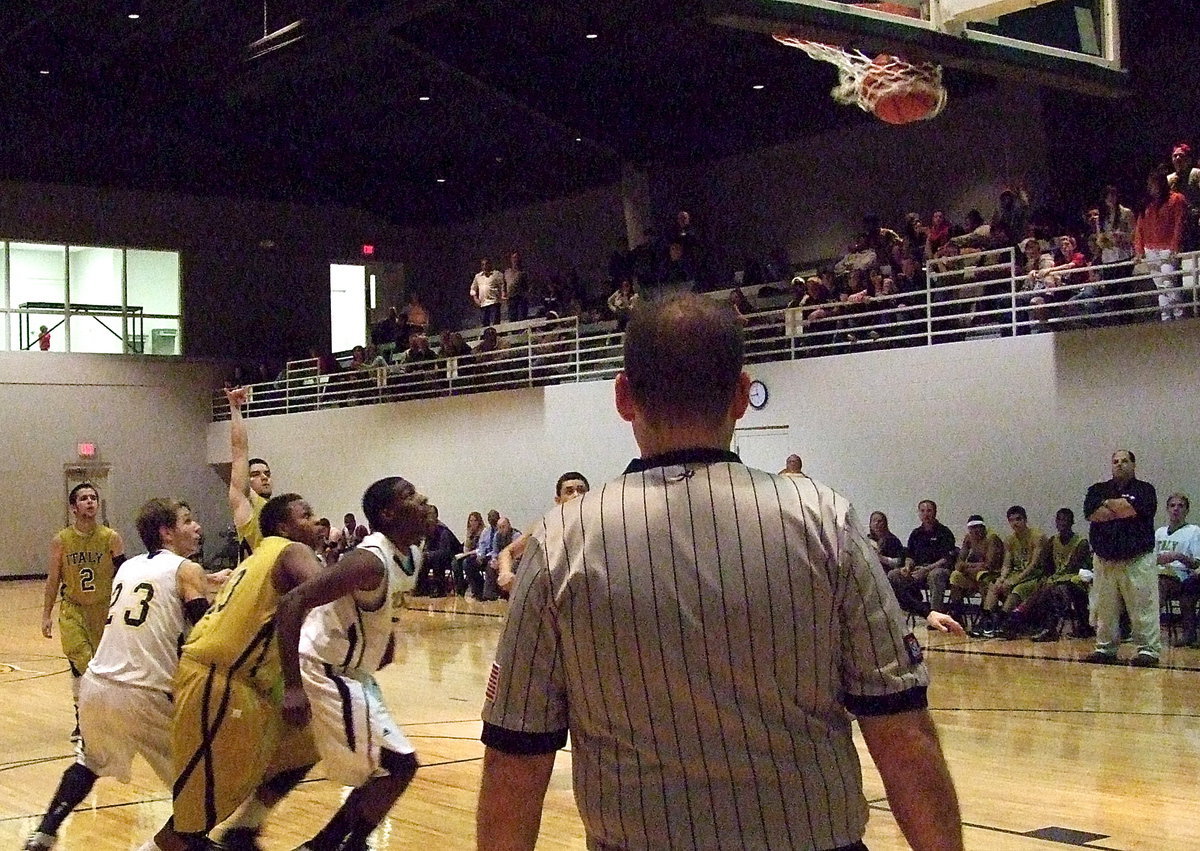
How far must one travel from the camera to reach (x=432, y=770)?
25.7 feet

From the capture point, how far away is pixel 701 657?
2043 mm

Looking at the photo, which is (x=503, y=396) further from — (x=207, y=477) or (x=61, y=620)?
(x=61, y=620)

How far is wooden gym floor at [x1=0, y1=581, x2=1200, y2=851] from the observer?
6.16 m

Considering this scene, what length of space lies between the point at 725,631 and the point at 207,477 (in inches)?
1070

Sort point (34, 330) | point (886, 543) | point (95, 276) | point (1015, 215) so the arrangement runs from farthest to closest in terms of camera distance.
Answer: point (95, 276), point (34, 330), point (1015, 215), point (886, 543)

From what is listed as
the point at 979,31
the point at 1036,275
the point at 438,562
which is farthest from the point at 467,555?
the point at 979,31

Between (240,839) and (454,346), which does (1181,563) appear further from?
(454,346)

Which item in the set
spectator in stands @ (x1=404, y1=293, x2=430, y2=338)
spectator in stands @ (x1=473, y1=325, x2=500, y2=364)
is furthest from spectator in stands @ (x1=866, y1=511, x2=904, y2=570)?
spectator in stands @ (x1=404, y1=293, x2=430, y2=338)

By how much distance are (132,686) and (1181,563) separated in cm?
941

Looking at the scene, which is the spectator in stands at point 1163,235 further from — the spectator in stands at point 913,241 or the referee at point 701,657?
the referee at point 701,657

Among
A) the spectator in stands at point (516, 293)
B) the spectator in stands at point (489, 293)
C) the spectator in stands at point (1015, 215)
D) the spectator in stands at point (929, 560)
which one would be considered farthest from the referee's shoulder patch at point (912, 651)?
the spectator in stands at point (489, 293)

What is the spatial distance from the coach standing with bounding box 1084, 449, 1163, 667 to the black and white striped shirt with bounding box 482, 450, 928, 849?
32.0 ft

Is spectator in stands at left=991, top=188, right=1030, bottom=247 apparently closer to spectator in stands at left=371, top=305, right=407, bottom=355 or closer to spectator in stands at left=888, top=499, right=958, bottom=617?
spectator in stands at left=888, top=499, right=958, bottom=617

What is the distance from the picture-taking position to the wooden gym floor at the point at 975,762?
6.16 meters
